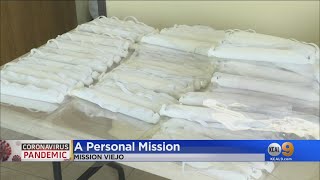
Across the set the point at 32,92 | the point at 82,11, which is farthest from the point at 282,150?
the point at 82,11

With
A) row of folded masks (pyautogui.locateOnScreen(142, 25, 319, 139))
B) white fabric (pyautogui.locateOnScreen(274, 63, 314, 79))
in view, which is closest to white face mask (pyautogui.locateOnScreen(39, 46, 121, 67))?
row of folded masks (pyautogui.locateOnScreen(142, 25, 319, 139))

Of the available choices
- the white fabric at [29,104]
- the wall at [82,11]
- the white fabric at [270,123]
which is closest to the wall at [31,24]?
the wall at [82,11]

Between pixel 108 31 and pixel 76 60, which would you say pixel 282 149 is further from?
pixel 108 31

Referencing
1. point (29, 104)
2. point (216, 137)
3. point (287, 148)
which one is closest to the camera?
point (287, 148)

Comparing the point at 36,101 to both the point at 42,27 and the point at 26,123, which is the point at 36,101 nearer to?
the point at 26,123

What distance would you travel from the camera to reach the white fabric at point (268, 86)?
962 millimetres

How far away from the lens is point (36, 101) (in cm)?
105

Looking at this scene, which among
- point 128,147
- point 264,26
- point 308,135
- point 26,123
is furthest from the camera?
point 264,26

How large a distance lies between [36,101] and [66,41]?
326 millimetres

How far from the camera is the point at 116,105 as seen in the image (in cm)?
99

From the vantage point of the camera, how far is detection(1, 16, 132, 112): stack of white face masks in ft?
3.47

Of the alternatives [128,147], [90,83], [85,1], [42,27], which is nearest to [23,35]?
[42,27]

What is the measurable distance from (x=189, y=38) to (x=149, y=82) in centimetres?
27

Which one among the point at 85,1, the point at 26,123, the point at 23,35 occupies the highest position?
the point at 85,1
